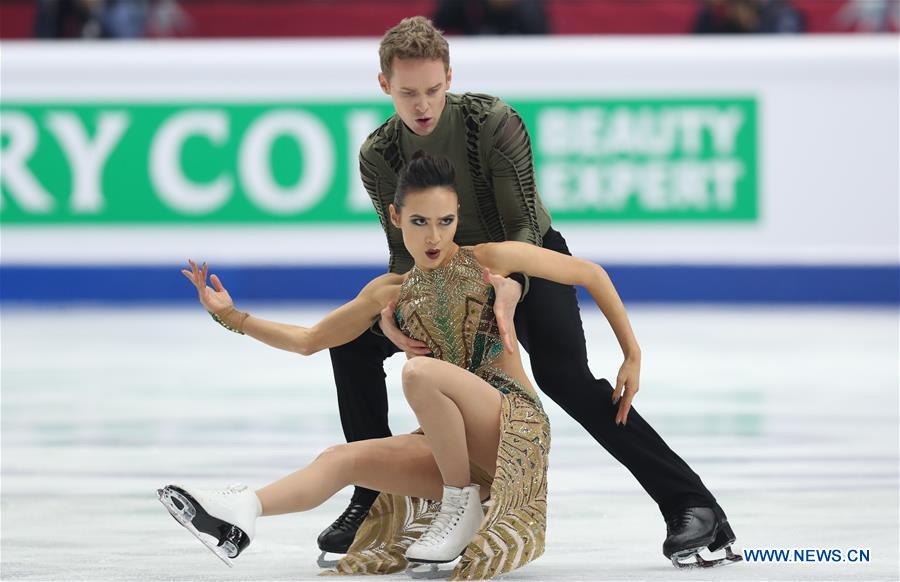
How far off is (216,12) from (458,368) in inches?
303

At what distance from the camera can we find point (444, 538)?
2.85 meters

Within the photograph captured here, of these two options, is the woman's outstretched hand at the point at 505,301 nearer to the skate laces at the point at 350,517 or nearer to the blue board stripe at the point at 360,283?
the skate laces at the point at 350,517

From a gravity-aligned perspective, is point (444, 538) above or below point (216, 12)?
below

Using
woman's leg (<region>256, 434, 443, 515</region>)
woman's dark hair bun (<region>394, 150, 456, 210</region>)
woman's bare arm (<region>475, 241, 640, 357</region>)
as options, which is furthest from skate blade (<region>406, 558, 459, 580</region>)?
woman's dark hair bun (<region>394, 150, 456, 210</region>)

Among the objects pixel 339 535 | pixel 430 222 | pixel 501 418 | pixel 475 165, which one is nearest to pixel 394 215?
pixel 430 222

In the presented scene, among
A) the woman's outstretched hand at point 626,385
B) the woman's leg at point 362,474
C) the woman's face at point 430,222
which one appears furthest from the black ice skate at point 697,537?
the woman's face at point 430,222

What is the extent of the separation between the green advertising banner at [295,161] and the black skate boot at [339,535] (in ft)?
17.4

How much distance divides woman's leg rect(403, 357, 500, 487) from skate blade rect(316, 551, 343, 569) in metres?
0.31

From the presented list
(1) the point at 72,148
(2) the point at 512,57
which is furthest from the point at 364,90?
(1) the point at 72,148

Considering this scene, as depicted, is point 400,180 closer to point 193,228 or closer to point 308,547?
point 308,547

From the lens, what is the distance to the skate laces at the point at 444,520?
286 centimetres

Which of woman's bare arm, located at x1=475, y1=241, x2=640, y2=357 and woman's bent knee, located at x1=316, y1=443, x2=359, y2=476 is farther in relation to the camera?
woman's bare arm, located at x1=475, y1=241, x2=640, y2=357

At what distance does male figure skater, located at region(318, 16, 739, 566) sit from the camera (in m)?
3.00

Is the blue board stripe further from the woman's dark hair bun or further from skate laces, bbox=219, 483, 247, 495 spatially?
skate laces, bbox=219, 483, 247, 495
